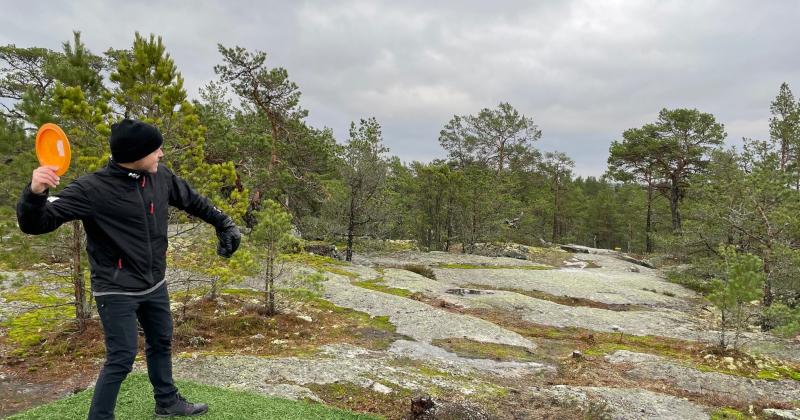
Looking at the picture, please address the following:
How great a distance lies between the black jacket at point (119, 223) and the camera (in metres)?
3.77

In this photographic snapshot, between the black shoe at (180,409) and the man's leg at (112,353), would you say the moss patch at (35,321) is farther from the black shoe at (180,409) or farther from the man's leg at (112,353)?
the man's leg at (112,353)

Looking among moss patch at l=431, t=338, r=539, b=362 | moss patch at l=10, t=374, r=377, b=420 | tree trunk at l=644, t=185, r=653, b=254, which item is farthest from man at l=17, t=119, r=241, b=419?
tree trunk at l=644, t=185, r=653, b=254

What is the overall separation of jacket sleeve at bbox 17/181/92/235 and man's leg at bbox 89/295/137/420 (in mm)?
807

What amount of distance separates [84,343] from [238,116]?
74.4 ft

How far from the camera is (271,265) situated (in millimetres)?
12062

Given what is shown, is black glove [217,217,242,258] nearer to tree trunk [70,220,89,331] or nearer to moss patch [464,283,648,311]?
tree trunk [70,220,89,331]

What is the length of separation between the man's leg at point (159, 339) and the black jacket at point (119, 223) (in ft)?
0.63

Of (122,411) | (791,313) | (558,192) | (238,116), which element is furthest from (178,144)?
(558,192)

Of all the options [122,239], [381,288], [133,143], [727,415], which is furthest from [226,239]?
[381,288]

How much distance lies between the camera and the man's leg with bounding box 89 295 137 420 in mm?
3857

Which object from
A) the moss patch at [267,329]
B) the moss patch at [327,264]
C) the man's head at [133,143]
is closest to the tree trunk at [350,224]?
the moss patch at [327,264]

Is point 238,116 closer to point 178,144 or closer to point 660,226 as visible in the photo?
point 178,144

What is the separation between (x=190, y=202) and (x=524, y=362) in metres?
8.63

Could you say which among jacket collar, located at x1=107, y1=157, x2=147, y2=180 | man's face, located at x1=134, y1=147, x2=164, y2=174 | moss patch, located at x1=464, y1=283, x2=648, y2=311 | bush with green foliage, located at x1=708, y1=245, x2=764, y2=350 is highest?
man's face, located at x1=134, y1=147, x2=164, y2=174
